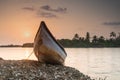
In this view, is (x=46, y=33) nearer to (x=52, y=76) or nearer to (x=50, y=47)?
(x=50, y=47)

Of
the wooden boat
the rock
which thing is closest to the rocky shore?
the rock

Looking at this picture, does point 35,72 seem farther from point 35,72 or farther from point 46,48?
point 46,48

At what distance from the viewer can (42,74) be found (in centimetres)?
2281

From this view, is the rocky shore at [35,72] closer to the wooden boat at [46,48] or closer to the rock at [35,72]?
the rock at [35,72]

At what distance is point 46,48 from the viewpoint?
89.3 ft

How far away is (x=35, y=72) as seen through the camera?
75.5 ft

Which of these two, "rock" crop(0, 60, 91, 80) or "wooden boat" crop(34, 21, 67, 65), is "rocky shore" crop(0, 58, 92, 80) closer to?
"rock" crop(0, 60, 91, 80)

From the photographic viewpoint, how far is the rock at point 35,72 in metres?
21.7

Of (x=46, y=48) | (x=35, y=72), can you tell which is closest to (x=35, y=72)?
(x=35, y=72)

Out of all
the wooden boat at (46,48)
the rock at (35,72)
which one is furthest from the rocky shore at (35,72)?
the wooden boat at (46,48)

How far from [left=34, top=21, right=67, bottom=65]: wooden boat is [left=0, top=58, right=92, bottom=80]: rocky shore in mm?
1213

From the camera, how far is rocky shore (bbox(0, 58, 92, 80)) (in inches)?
854

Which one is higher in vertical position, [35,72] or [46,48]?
[46,48]

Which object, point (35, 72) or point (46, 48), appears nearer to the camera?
point (35, 72)
